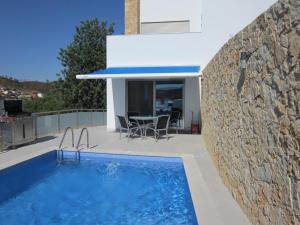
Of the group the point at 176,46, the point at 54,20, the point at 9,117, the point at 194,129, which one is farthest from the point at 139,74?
the point at 54,20

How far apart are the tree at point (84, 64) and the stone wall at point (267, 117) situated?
2985 cm

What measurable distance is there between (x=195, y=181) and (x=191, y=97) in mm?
12287

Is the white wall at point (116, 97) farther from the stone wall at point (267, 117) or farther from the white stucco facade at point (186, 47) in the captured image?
the stone wall at point (267, 117)

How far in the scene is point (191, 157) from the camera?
521 inches

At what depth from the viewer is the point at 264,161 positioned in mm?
5316


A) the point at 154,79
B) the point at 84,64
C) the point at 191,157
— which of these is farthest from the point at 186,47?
the point at 84,64

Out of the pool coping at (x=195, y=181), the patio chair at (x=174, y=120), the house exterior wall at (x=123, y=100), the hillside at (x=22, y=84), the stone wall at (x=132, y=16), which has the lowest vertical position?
the pool coping at (x=195, y=181)

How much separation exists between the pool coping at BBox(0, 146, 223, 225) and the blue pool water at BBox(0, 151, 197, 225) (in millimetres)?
248

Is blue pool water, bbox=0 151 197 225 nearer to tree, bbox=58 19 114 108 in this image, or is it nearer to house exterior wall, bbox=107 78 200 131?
house exterior wall, bbox=107 78 200 131

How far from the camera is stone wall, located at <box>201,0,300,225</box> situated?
12.9 feet

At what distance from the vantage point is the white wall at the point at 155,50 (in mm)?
20859

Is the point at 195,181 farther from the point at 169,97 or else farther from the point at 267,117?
the point at 169,97

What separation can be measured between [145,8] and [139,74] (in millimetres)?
11093

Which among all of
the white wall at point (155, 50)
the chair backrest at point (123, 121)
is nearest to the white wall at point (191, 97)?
the white wall at point (155, 50)
